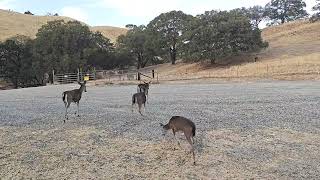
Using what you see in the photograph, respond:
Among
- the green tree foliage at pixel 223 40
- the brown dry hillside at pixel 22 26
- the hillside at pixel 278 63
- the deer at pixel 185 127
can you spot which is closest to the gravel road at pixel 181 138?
the deer at pixel 185 127

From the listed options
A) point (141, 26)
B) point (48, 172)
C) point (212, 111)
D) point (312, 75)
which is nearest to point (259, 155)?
point (48, 172)

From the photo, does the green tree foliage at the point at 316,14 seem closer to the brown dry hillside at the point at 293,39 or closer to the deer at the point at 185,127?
the brown dry hillside at the point at 293,39

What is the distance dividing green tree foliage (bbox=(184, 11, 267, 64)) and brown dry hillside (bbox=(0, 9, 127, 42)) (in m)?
51.9

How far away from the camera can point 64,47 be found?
70.2m

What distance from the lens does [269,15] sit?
11975cm

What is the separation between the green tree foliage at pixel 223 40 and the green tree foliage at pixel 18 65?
25.6m

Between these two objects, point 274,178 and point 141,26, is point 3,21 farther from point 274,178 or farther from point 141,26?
point 274,178

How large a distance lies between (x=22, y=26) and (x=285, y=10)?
7040 cm

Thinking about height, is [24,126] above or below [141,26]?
below

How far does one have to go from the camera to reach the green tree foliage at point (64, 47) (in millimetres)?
67875

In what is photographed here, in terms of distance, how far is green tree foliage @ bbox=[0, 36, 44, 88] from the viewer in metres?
70.6

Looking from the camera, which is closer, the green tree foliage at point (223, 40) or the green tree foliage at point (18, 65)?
the green tree foliage at point (223, 40)

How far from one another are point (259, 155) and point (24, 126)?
8.67 metres

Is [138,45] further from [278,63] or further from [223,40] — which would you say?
[278,63]
